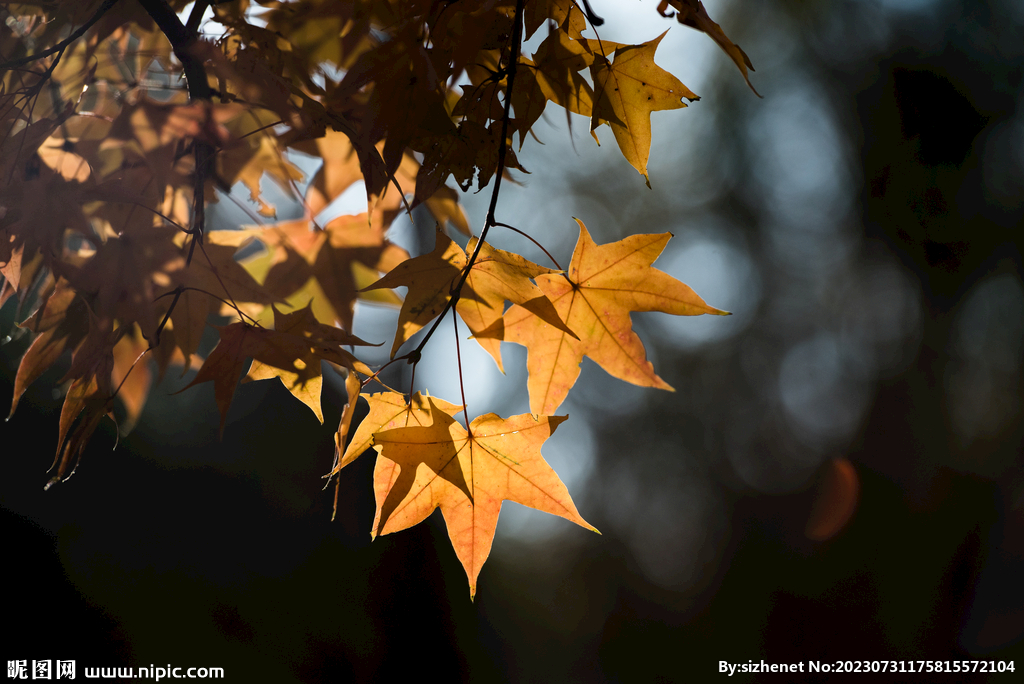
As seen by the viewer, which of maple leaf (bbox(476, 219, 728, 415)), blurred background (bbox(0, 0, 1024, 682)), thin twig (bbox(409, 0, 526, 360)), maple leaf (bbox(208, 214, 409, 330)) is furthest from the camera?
blurred background (bbox(0, 0, 1024, 682))

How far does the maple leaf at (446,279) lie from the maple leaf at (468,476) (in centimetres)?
7

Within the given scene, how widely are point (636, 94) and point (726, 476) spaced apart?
4.72 meters

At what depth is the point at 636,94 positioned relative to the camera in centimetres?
41

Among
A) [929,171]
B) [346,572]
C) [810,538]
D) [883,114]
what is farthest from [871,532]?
[346,572]

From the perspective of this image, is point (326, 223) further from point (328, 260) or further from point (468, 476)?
point (468, 476)

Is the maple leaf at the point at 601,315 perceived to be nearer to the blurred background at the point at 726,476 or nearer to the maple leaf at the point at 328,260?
the maple leaf at the point at 328,260

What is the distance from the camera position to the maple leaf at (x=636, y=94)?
0.40 meters

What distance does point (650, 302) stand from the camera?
43 centimetres

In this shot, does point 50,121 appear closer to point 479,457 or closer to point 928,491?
point 479,457

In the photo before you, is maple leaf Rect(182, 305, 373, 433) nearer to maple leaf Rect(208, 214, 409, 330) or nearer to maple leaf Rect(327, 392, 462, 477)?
maple leaf Rect(327, 392, 462, 477)

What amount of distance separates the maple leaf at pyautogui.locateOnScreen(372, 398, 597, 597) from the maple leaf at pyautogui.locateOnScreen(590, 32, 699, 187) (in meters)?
0.24

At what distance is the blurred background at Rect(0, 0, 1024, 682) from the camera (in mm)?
2537

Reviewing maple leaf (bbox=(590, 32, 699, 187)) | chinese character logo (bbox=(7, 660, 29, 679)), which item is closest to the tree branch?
maple leaf (bbox=(590, 32, 699, 187))

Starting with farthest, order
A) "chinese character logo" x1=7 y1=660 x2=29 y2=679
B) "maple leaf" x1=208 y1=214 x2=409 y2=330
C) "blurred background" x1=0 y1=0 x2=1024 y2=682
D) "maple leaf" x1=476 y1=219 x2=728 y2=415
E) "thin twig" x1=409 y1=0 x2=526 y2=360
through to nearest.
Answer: "blurred background" x1=0 y1=0 x2=1024 y2=682 → "chinese character logo" x1=7 y1=660 x2=29 y2=679 → "maple leaf" x1=208 y1=214 x2=409 y2=330 → "maple leaf" x1=476 y1=219 x2=728 y2=415 → "thin twig" x1=409 y1=0 x2=526 y2=360
